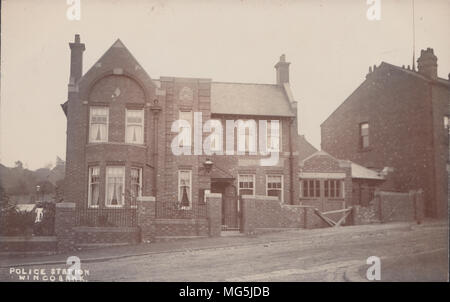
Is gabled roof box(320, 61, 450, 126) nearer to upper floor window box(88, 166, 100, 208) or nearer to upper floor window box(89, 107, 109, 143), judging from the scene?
upper floor window box(89, 107, 109, 143)

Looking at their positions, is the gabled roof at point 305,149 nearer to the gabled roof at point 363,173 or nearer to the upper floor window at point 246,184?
the gabled roof at point 363,173

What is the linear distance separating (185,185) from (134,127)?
3.73 m

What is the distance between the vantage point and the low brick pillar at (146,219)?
655 inches

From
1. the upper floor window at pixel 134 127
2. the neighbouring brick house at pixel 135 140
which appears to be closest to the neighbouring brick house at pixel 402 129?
the neighbouring brick house at pixel 135 140

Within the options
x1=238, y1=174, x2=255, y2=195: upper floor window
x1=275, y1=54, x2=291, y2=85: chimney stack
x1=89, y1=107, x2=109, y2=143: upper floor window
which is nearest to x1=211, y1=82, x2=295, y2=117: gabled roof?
x1=275, y1=54, x2=291, y2=85: chimney stack

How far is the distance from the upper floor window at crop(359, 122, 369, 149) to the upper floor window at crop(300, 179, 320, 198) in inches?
148

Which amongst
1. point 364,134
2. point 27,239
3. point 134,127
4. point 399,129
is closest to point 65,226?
point 27,239

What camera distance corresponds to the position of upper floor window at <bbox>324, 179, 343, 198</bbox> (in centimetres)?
2372

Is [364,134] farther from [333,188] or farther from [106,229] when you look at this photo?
[106,229]

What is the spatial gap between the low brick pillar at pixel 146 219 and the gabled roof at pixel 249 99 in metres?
7.95

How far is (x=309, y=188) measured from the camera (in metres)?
24.0
